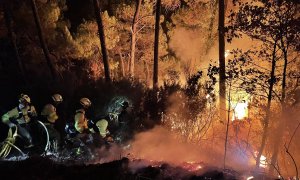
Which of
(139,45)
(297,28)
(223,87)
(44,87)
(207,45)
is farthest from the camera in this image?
(207,45)

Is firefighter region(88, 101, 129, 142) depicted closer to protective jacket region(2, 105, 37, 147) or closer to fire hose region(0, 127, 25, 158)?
protective jacket region(2, 105, 37, 147)

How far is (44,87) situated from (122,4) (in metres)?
13.4

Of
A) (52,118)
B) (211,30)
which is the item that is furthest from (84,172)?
(211,30)

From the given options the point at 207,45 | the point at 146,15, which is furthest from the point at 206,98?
the point at 207,45

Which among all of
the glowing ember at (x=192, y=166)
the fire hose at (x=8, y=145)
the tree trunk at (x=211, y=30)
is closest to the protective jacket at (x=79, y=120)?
the fire hose at (x=8, y=145)

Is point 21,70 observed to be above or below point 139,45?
below

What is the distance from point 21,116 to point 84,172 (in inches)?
154

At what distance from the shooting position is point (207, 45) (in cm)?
3547

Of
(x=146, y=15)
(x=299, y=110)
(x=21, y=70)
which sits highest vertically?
(x=146, y=15)

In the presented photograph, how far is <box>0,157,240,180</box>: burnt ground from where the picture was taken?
9492 mm

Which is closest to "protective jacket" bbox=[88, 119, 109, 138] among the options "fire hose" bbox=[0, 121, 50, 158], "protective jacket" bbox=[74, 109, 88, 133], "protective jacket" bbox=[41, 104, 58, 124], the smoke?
"protective jacket" bbox=[74, 109, 88, 133]

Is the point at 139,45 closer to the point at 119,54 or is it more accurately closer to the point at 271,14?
the point at 119,54

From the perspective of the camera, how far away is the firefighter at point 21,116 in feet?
41.2

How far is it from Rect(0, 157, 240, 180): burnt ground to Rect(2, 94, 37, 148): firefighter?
273 cm
